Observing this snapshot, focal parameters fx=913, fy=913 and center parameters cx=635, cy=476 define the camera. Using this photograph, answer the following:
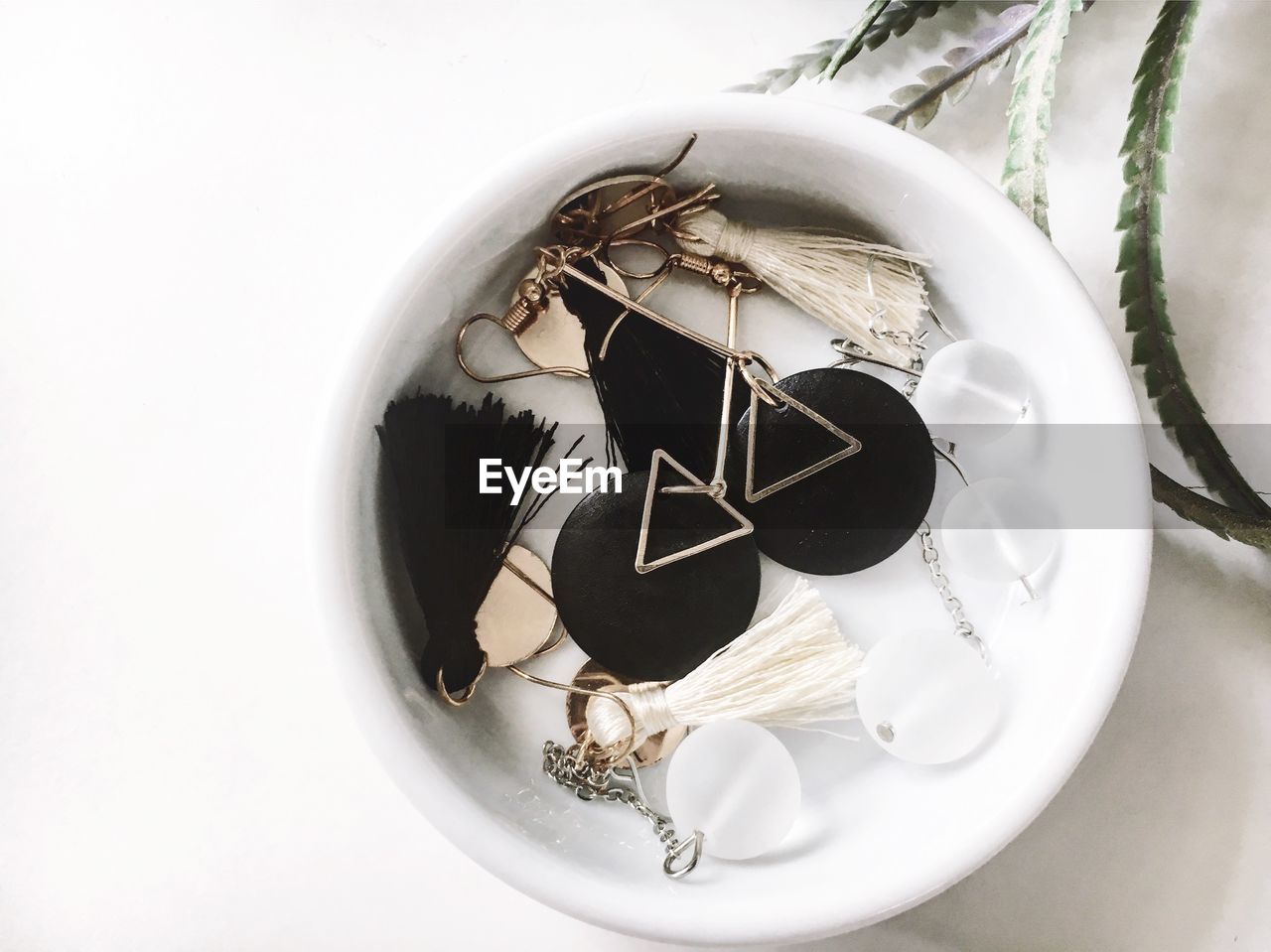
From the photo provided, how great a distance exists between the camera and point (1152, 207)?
0.57 m

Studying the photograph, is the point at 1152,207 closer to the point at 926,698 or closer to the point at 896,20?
the point at 896,20

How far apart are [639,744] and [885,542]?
0.20 metres

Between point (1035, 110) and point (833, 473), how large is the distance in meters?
0.25

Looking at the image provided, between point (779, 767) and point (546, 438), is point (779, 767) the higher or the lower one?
the lower one

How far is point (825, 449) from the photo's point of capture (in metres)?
0.58

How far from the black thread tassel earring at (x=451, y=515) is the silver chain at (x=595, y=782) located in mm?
73

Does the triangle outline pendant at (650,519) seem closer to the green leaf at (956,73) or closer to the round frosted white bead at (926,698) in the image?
the round frosted white bead at (926,698)

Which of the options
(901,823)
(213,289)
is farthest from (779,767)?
(213,289)

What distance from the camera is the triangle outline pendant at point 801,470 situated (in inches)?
22.2

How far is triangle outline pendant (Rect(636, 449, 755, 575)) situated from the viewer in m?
0.56

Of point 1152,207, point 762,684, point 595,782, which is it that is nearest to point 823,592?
point 762,684

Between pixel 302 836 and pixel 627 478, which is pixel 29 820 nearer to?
pixel 302 836

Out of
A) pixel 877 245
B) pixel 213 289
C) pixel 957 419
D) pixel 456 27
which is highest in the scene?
pixel 456 27

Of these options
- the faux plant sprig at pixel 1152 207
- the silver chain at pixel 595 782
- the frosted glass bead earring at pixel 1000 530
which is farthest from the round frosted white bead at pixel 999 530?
the silver chain at pixel 595 782
